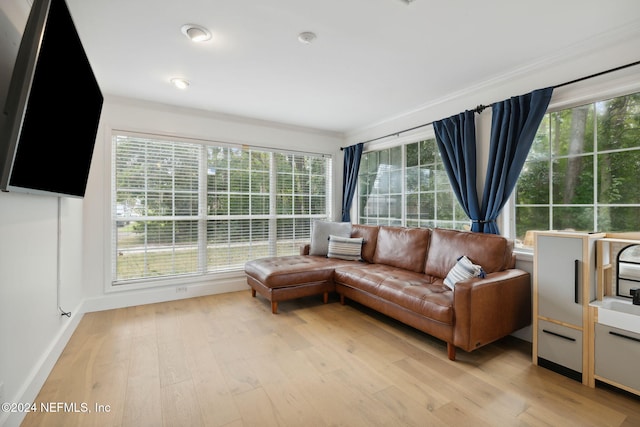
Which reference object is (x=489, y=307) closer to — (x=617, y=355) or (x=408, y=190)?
(x=617, y=355)

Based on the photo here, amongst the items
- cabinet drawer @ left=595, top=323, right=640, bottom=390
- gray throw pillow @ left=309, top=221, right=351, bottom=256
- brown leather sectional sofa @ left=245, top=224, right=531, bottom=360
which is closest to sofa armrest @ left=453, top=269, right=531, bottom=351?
brown leather sectional sofa @ left=245, top=224, right=531, bottom=360

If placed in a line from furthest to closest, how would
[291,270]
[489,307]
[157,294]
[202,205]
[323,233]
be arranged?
1. [323,233]
2. [202,205]
3. [157,294]
4. [291,270]
5. [489,307]

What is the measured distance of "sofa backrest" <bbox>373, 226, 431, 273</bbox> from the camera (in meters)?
3.27

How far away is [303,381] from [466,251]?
1.91 metres

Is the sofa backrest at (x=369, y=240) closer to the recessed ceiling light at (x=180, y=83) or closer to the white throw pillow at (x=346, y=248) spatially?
the white throw pillow at (x=346, y=248)

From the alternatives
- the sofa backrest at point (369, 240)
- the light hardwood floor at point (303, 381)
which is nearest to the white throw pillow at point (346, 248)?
the sofa backrest at point (369, 240)

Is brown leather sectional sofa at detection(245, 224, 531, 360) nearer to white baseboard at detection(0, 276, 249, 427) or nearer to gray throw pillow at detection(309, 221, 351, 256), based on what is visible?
gray throw pillow at detection(309, 221, 351, 256)

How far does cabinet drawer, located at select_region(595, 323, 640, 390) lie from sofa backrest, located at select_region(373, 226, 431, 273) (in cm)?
153

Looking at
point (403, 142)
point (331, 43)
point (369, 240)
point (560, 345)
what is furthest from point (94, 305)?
point (560, 345)

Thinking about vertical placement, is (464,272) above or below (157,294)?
above

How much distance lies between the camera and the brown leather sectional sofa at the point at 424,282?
86.3 inches

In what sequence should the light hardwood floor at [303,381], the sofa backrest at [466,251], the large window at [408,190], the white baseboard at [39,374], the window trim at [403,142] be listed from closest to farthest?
the white baseboard at [39,374], the light hardwood floor at [303,381], the sofa backrest at [466,251], the large window at [408,190], the window trim at [403,142]

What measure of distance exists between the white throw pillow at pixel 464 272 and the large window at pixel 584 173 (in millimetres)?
724

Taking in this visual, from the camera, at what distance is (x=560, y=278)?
2088 mm
